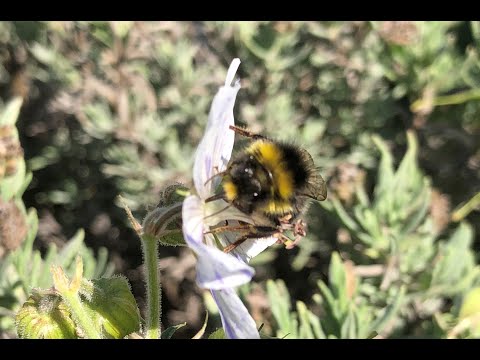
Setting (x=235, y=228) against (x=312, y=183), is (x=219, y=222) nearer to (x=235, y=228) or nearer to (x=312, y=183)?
(x=235, y=228)

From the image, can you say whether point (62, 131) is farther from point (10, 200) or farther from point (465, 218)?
point (465, 218)

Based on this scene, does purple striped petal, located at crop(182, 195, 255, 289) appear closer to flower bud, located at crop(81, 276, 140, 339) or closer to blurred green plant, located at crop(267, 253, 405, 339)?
flower bud, located at crop(81, 276, 140, 339)

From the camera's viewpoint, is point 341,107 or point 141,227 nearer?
point 141,227

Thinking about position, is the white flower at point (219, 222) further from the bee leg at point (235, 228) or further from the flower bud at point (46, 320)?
the flower bud at point (46, 320)

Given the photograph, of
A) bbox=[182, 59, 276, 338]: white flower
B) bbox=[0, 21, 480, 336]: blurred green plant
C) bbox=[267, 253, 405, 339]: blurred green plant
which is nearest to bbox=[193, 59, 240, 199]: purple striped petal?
bbox=[182, 59, 276, 338]: white flower

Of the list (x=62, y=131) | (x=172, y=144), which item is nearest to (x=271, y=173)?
(x=172, y=144)

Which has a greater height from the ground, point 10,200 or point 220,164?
point 220,164
